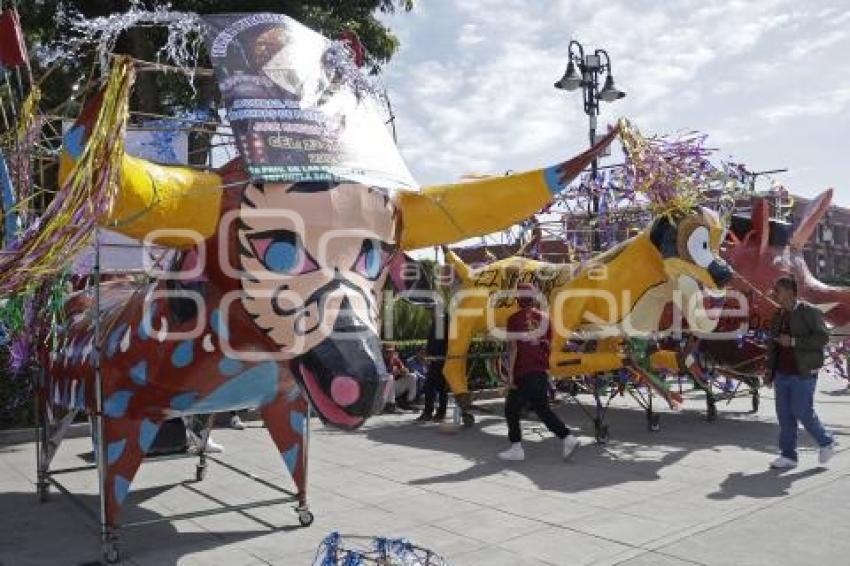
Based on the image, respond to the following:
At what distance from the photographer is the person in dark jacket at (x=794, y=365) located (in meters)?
6.98

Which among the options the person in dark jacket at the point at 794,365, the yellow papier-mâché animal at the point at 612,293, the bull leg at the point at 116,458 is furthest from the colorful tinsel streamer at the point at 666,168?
the bull leg at the point at 116,458

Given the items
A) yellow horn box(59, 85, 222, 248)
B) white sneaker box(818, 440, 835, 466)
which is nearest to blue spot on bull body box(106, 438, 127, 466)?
yellow horn box(59, 85, 222, 248)

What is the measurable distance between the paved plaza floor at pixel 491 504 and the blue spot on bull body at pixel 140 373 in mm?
1120

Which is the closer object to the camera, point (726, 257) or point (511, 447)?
point (511, 447)

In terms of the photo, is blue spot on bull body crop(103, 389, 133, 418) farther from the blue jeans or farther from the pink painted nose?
the blue jeans

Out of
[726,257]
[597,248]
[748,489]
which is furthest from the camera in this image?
[597,248]

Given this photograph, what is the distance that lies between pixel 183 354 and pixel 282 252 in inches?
51.7

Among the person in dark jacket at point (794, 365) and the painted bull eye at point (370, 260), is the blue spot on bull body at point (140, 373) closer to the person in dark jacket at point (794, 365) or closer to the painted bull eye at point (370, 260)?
the painted bull eye at point (370, 260)

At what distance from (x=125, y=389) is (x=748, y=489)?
4.70 metres

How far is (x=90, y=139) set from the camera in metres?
3.23

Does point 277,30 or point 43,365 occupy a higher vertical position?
point 277,30

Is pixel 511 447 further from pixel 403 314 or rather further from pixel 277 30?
pixel 403 314

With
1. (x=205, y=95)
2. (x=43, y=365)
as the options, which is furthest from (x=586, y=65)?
(x=43, y=365)

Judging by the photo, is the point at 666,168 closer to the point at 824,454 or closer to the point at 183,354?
the point at 824,454
